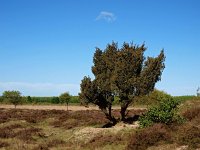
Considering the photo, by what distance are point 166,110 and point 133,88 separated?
815 cm

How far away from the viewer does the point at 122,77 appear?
1273 inches

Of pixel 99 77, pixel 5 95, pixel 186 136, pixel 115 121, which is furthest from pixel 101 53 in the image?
pixel 5 95

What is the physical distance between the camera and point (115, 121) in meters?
34.5

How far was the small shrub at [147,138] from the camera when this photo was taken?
20.0 meters

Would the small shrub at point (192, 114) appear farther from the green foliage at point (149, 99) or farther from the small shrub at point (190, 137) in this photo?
the small shrub at point (190, 137)

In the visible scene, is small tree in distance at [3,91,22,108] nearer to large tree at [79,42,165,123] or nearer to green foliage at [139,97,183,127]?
large tree at [79,42,165,123]

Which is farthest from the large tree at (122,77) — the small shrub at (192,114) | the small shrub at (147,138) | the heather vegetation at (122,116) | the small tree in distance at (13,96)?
the small tree in distance at (13,96)

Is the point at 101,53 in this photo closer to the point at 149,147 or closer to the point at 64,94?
the point at 149,147

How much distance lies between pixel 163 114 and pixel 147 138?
4450mm

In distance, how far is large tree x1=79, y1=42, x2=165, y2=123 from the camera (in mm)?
32438

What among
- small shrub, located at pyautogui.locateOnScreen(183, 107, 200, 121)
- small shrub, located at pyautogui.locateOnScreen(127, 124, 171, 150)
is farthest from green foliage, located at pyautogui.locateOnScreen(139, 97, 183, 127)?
small shrub, located at pyautogui.locateOnScreen(127, 124, 171, 150)

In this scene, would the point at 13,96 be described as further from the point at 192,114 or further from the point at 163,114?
the point at 163,114

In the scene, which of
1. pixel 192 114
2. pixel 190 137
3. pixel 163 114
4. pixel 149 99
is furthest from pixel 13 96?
pixel 190 137

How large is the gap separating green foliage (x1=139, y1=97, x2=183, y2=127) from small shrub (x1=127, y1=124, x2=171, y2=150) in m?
3.32
